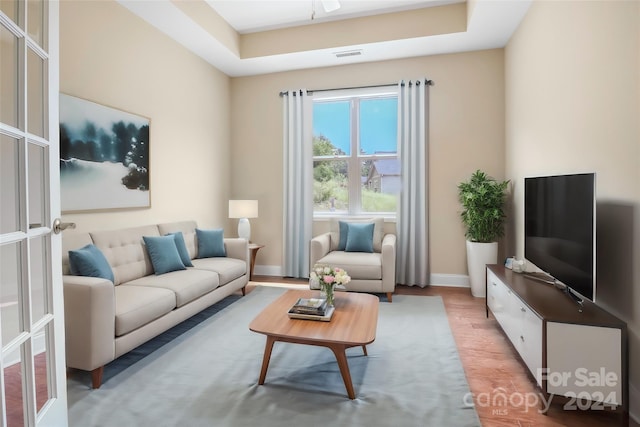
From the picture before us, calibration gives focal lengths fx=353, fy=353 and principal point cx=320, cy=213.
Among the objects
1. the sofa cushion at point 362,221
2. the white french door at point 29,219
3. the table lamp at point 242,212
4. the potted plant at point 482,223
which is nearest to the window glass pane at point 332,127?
the sofa cushion at point 362,221

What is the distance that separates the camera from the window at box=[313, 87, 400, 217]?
188 inches

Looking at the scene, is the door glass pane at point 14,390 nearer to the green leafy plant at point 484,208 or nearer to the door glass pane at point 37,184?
the door glass pane at point 37,184

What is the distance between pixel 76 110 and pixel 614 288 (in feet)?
13.0

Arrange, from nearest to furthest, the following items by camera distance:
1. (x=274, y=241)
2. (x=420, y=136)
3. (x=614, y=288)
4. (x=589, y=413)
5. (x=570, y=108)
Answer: (x=589, y=413) → (x=614, y=288) → (x=570, y=108) → (x=420, y=136) → (x=274, y=241)

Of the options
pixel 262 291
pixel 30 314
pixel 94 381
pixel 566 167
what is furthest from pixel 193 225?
pixel 566 167

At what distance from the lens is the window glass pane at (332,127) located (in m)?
4.97

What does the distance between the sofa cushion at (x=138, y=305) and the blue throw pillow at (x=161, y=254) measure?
16.1 inches

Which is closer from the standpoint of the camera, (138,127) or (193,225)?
(138,127)

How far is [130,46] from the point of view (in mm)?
3408

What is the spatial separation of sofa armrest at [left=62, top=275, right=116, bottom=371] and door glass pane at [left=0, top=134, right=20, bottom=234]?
105 centimetres

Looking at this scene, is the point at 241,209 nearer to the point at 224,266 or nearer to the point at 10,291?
the point at 224,266

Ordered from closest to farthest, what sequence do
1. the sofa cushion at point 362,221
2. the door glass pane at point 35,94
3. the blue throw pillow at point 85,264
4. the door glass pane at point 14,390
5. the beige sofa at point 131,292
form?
the door glass pane at point 14,390, the door glass pane at point 35,94, the beige sofa at point 131,292, the blue throw pillow at point 85,264, the sofa cushion at point 362,221

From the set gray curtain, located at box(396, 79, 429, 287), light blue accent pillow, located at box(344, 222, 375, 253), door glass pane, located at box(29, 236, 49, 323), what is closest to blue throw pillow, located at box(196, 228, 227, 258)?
light blue accent pillow, located at box(344, 222, 375, 253)

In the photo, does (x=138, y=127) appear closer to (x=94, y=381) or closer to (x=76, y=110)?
(x=76, y=110)
